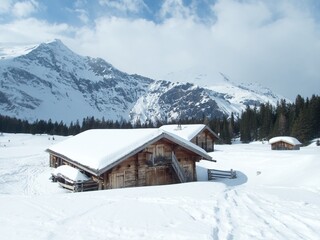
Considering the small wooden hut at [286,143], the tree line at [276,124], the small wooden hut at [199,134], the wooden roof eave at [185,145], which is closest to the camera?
the wooden roof eave at [185,145]

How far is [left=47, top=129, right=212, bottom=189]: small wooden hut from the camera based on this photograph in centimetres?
2317

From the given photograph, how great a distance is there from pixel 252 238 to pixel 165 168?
18514 mm

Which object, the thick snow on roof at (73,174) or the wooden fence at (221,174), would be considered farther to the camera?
the wooden fence at (221,174)

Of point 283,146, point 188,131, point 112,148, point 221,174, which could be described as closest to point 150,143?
point 112,148

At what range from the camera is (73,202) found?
1299cm

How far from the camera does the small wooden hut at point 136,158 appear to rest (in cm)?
2317

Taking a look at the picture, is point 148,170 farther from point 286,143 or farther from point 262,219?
point 286,143

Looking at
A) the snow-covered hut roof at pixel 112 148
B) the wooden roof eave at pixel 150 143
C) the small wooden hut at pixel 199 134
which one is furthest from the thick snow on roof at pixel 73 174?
the small wooden hut at pixel 199 134

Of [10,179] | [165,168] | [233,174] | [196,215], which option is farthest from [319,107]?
[196,215]

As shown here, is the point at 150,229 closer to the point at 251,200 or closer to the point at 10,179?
the point at 251,200

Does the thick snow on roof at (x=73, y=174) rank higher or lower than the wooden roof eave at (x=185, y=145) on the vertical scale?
lower

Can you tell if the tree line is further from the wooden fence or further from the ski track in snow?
the ski track in snow

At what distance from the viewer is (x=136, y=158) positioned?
2506 centimetres

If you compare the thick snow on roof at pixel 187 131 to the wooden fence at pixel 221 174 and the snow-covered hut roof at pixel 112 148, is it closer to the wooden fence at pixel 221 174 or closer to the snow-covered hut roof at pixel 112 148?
the wooden fence at pixel 221 174
